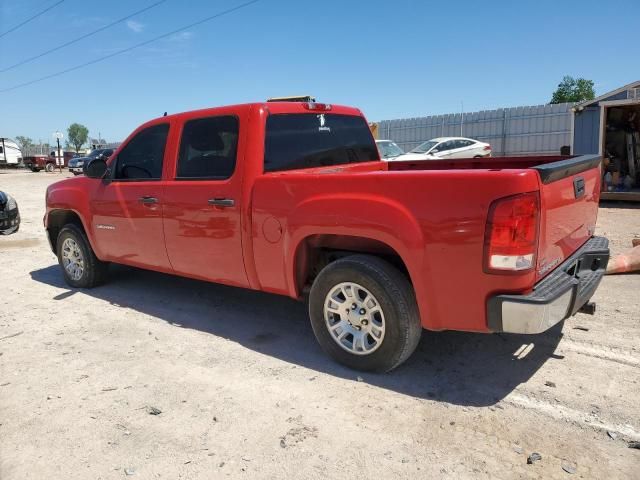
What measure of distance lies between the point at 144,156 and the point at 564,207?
12.3 ft

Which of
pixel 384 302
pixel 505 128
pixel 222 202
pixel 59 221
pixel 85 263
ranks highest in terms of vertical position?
pixel 505 128

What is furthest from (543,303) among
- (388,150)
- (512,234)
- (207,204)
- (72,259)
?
(388,150)

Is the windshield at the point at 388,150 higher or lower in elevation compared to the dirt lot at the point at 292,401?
higher

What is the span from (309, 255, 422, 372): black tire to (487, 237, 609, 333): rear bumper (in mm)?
530

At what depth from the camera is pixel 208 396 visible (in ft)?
10.8

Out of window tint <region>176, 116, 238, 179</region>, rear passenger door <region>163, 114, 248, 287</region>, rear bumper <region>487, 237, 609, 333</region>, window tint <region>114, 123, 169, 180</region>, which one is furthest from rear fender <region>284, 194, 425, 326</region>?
window tint <region>114, 123, 169, 180</region>

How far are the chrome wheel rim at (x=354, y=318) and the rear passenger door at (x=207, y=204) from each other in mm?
873

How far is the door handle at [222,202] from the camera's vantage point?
399cm

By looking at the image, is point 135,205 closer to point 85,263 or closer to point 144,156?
point 144,156

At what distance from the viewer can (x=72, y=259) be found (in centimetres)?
605

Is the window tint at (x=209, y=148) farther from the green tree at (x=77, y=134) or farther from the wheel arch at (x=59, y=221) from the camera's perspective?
the green tree at (x=77, y=134)

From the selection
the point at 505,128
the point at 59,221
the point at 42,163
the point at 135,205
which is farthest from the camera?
the point at 42,163

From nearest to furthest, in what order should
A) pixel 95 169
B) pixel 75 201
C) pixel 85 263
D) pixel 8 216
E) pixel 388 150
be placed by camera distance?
pixel 95 169, pixel 75 201, pixel 85 263, pixel 8 216, pixel 388 150

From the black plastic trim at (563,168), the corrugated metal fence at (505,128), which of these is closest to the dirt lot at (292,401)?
the black plastic trim at (563,168)
